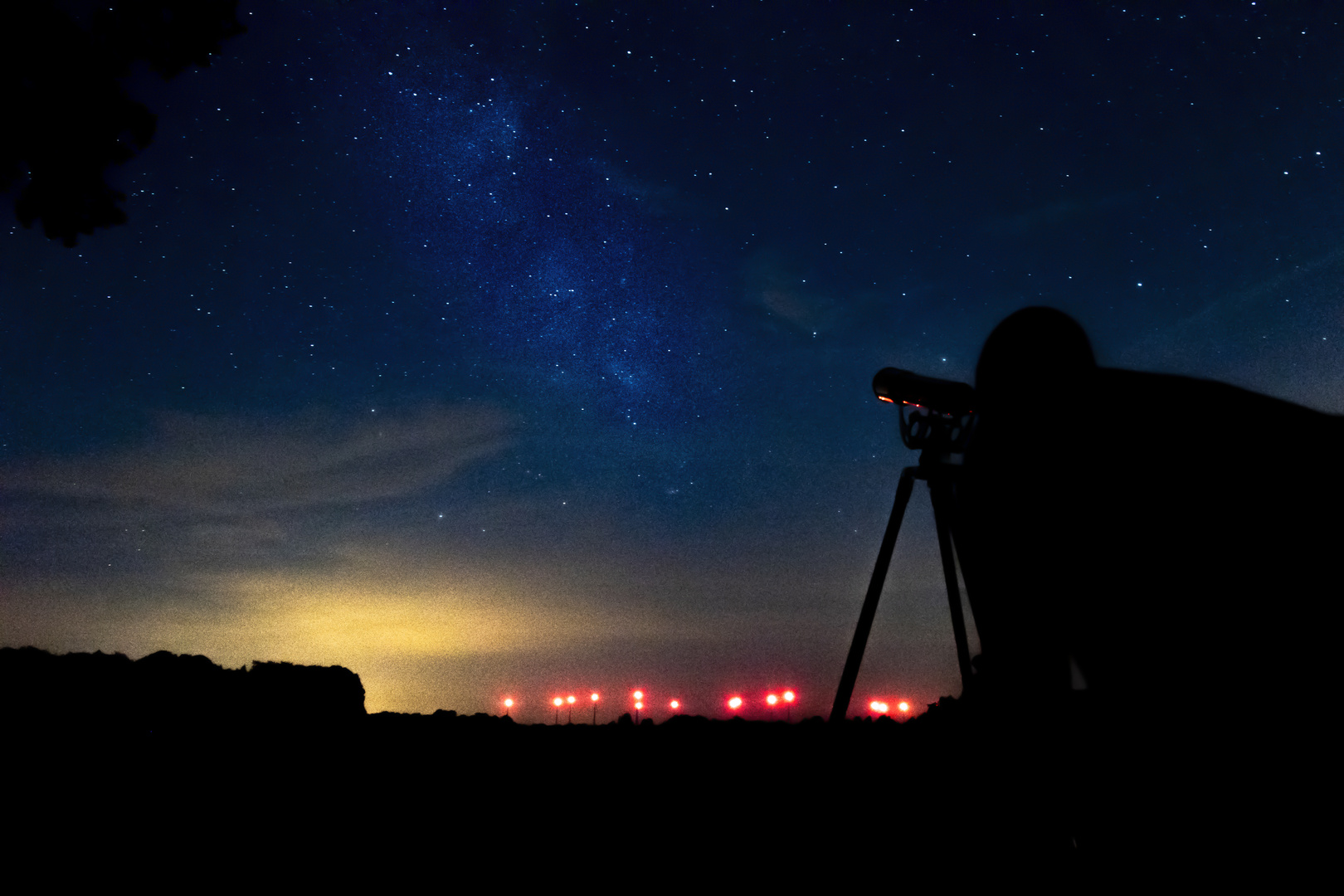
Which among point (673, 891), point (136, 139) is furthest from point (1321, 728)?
point (136, 139)

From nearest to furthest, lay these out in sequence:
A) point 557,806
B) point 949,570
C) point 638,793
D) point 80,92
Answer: point 557,806 → point 638,793 → point 949,570 → point 80,92

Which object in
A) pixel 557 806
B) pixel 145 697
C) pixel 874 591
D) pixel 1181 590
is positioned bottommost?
pixel 557 806

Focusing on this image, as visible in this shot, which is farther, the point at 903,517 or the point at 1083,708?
the point at 903,517

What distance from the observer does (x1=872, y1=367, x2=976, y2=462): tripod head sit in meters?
3.96

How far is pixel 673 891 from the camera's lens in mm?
2723

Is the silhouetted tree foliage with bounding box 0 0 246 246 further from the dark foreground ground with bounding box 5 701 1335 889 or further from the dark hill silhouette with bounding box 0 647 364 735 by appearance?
the dark foreground ground with bounding box 5 701 1335 889

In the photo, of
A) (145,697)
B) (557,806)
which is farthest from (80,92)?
(557,806)

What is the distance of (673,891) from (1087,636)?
215 cm

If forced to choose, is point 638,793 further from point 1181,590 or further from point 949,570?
point 1181,590

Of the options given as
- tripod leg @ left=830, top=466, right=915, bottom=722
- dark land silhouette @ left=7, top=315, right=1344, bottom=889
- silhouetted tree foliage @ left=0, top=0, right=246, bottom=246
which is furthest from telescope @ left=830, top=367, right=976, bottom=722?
silhouetted tree foliage @ left=0, top=0, right=246, bottom=246

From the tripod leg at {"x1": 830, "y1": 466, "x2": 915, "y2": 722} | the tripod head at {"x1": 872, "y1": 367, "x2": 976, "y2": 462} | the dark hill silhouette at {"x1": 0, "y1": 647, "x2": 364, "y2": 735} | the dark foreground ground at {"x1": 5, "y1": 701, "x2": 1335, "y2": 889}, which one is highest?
the tripod head at {"x1": 872, "y1": 367, "x2": 976, "y2": 462}

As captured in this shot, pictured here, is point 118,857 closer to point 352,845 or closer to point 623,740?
point 352,845

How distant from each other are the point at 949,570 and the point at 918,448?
0.85m

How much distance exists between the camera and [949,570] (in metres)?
4.23
